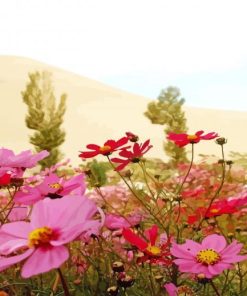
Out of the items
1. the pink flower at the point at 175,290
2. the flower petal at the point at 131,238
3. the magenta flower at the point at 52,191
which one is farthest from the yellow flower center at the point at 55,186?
the pink flower at the point at 175,290

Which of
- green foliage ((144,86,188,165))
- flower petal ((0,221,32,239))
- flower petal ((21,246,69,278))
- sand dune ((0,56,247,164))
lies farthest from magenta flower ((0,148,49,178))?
sand dune ((0,56,247,164))

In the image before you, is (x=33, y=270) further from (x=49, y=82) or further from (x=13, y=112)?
(x=13, y=112)

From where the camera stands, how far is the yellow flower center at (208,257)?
40.4 inches

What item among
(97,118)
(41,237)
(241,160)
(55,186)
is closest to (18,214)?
(55,186)

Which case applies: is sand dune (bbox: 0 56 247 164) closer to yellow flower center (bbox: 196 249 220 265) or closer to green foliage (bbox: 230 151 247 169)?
green foliage (bbox: 230 151 247 169)

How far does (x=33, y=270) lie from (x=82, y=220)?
0.08 meters

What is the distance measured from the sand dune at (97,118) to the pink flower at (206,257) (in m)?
23.8

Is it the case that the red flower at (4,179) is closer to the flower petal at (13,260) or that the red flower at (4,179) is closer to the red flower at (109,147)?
the red flower at (109,147)

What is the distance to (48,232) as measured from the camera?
744 millimetres

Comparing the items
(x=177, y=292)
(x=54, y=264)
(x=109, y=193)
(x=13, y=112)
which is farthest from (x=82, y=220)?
(x=13, y=112)

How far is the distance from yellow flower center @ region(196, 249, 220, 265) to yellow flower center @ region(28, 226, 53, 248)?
0.38 meters

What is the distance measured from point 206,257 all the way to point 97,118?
3654 cm

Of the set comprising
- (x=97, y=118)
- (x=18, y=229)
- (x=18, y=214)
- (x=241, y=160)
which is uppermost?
(x=18, y=229)

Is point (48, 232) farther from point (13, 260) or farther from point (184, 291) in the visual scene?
point (184, 291)
